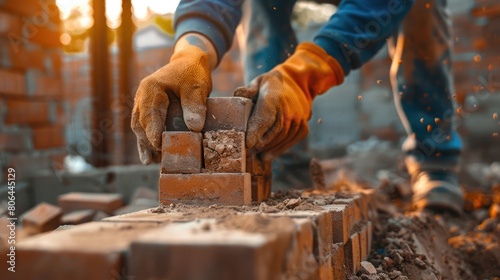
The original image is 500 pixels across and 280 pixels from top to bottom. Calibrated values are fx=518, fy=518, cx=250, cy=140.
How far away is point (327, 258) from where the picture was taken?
1.75 m

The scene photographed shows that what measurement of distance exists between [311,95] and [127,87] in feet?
12.2

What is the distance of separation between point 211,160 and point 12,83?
3.32m

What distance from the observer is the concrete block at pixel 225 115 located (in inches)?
86.0

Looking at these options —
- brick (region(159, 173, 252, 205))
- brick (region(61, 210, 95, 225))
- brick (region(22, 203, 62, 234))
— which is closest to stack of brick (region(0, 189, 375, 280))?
brick (region(159, 173, 252, 205))

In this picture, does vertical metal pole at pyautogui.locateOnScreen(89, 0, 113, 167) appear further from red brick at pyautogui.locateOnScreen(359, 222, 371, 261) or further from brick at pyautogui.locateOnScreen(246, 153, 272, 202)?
red brick at pyautogui.locateOnScreen(359, 222, 371, 261)

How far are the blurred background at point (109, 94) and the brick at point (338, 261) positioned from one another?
1.36 m

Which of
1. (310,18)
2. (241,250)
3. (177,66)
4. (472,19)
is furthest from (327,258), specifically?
(472,19)

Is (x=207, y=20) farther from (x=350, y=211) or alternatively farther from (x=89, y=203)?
(x=89, y=203)

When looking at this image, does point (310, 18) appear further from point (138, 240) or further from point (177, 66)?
point (138, 240)

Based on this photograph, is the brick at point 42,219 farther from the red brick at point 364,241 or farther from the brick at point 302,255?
the brick at point 302,255

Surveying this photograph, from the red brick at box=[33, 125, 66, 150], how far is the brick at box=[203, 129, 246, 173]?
11.3 ft

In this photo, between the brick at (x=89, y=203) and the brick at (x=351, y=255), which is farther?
the brick at (x=89, y=203)

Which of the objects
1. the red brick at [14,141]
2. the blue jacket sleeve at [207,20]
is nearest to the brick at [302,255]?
the blue jacket sleeve at [207,20]

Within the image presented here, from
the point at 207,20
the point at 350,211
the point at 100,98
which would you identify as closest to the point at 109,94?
the point at 100,98
